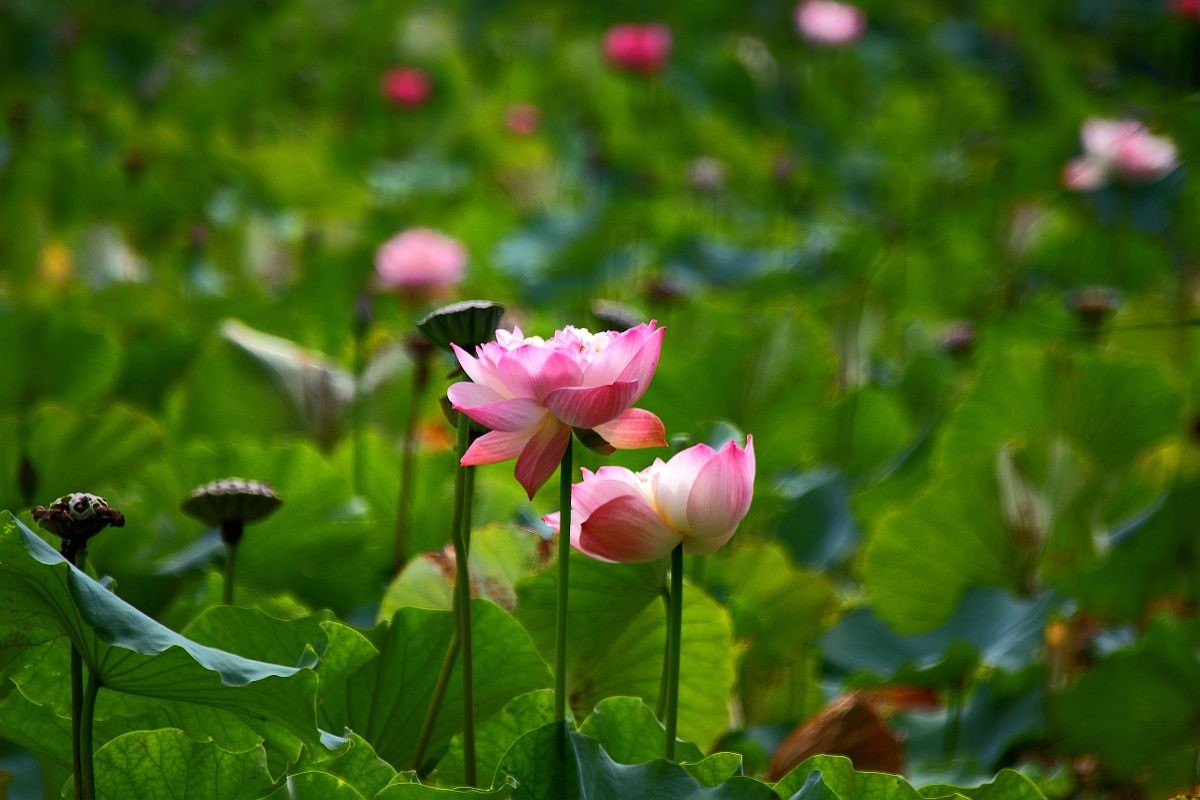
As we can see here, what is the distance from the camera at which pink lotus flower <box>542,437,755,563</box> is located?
0.54m

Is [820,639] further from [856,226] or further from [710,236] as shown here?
[856,226]

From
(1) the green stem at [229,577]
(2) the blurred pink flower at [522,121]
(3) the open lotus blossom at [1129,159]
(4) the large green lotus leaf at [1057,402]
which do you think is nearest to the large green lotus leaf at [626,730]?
(1) the green stem at [229,577]

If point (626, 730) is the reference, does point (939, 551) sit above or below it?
below

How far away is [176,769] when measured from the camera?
21.3 inches

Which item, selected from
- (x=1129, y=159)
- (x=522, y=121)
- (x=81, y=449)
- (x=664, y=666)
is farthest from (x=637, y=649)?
(x=522, y=121)

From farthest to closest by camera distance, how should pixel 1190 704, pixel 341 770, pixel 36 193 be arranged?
pixel 36 193 → pixel 1190 704 → pixel 341 770

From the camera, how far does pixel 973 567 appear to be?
1.03m

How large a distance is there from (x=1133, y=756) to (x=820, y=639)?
216mm

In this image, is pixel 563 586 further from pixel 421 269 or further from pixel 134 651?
pixel 421 269

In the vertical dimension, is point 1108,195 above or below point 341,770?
below

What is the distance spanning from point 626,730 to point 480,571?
0.70ft

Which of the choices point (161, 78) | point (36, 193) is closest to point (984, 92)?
point (161, 78)

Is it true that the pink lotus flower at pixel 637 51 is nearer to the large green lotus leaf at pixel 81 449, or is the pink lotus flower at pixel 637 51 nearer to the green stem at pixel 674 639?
the large green lotus leaf at pixel 81 449

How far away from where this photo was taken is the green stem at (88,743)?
1.74ft
